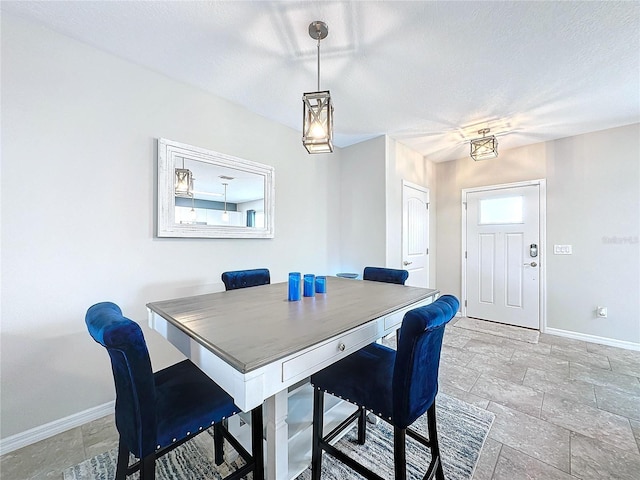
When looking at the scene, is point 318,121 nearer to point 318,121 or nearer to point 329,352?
point 318,121

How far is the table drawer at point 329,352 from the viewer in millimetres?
952

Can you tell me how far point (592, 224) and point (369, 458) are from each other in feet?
12.5

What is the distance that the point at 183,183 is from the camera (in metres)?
2.33

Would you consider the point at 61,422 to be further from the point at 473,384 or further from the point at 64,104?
the point at 473,384

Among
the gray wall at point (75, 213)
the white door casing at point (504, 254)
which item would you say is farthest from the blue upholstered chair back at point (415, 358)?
the white door casing at point (504, 254)

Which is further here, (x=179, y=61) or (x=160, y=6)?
(x=179, y=61)

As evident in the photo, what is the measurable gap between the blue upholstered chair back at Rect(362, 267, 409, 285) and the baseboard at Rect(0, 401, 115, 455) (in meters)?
2.29

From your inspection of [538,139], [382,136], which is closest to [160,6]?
[382,136]

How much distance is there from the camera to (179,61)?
6.79ft

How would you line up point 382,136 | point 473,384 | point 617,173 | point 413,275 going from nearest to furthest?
point 473,384, point 617,173, point 382,136, point 413,275

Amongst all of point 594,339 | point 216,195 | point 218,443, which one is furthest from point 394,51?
point 594,339

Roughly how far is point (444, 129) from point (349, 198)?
1.43 m

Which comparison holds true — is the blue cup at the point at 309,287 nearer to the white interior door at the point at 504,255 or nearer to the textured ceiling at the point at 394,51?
the textured ceiling at the point at 394,51

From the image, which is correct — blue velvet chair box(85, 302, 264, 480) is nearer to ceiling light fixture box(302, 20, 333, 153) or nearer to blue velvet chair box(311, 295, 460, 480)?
blue velvet chair box(311, 295, 460, 480)
